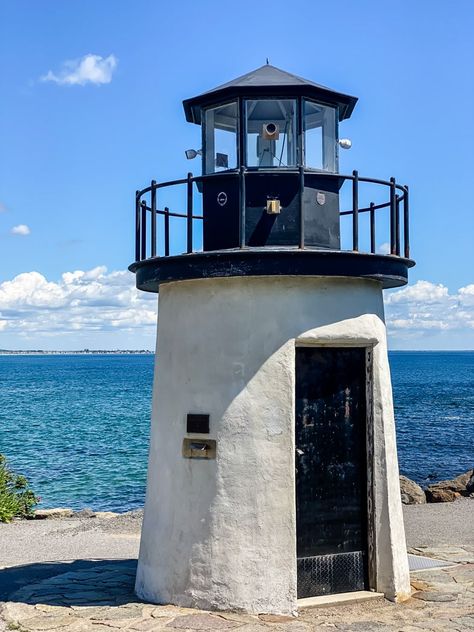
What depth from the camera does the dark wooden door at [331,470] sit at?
838 centimetres

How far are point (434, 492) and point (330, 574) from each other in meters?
12.4

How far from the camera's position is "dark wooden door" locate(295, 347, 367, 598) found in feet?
27.5

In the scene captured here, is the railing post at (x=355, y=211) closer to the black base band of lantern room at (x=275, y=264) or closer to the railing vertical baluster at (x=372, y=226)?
the black base band of lantern room at (x=275, y=264)

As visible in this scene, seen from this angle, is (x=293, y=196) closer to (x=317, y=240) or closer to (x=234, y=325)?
(x=317, y=240)

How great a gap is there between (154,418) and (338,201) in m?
3.17

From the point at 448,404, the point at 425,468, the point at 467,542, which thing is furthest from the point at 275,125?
the point at 448,404

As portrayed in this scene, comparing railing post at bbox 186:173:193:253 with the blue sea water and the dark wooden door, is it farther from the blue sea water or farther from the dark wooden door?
the blue sea water

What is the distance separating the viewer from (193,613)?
8.06 meters

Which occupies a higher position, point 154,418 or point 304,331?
point 304,331

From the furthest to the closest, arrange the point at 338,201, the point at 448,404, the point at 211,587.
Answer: the point at 448,404, the point at 338,201, the point at 211,587

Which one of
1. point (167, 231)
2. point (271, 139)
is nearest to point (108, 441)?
point (167, 231)

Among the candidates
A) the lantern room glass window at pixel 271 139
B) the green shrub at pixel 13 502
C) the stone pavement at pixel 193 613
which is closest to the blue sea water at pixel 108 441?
the green shrub at pixel 13 502

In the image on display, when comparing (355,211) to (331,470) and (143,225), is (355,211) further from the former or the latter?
(331,470)

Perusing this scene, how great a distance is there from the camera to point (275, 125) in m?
8.63
